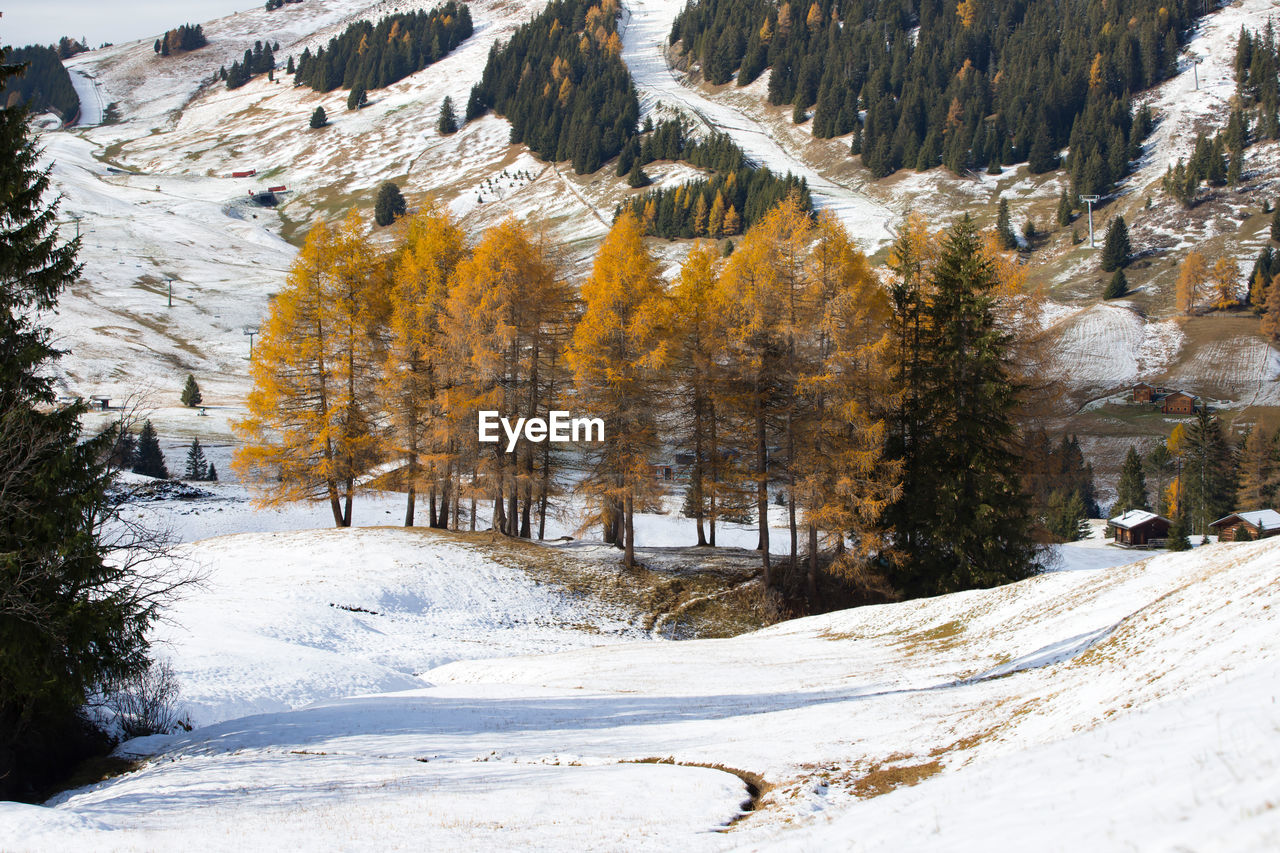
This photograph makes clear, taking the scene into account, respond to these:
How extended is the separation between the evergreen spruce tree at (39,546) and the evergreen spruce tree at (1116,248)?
15059 centimetres

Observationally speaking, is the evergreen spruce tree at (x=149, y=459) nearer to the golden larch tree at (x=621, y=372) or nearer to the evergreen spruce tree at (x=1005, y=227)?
the golden larch tree at (x=621, y=372)

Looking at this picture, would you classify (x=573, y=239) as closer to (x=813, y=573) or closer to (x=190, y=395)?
(x=190, y=395)

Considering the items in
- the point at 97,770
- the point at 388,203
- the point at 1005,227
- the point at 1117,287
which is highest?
the point at 388,203

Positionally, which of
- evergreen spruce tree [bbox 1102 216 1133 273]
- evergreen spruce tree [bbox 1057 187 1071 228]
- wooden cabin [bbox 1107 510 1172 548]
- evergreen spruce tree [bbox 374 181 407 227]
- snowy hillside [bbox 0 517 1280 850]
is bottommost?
wooden cabin [bbox 1107 510 1172 548]

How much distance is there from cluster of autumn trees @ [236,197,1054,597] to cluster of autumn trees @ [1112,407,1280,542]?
44047 millimetres

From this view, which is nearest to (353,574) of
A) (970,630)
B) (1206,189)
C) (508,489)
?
(508,489)

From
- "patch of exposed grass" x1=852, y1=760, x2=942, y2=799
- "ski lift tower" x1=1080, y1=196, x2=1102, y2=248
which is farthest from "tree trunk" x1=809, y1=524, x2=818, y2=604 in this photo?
"ski lift tower" x1=1080, y1=196, x2=1102, y2=248

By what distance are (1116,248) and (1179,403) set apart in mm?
44016

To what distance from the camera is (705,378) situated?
3031 cm

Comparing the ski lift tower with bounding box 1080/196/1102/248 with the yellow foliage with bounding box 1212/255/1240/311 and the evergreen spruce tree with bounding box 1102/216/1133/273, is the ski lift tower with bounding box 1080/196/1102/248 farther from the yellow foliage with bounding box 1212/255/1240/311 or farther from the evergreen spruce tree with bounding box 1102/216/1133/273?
the yellow foliage with bounding box 1212/255/1240/311

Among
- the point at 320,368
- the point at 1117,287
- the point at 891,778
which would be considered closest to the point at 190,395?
the point at 320,368

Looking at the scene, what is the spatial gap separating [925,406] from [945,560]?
19.4ft

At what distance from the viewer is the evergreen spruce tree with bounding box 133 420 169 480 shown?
5562 centimetres

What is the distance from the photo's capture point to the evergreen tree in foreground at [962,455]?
2861 centimetres
